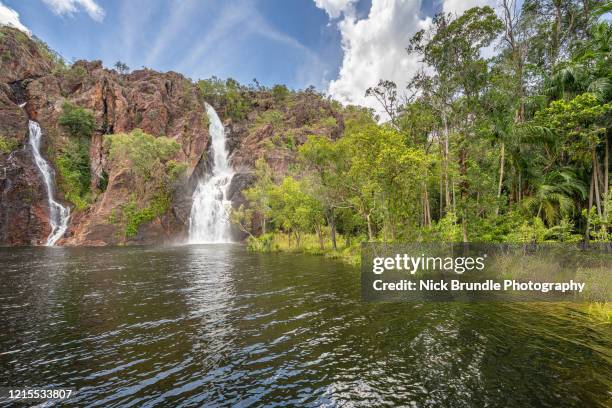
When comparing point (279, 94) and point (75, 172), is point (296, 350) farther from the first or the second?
point (279, 94)

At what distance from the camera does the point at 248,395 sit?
21.9 feet

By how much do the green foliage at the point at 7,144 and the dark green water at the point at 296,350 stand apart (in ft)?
159

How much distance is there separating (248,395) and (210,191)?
187 ft

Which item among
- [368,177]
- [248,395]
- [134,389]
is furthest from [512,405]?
[368,177]

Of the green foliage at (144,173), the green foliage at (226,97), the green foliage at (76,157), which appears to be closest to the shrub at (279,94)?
the green foliage at (226,97)

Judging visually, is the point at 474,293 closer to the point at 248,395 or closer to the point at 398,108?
the point at 248,395

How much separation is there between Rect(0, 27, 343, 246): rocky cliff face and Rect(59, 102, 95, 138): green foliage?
1.13m

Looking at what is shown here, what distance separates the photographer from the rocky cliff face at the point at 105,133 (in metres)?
49.5

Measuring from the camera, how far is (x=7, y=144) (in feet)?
163

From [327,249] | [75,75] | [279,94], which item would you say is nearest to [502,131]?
[327,249]

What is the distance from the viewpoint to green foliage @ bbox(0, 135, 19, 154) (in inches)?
1914

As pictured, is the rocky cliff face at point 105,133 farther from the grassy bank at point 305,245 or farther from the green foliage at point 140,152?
the grassy bank at point 305,245

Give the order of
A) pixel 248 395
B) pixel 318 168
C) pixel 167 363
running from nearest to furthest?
pixel 248 395 → pixel 167 363 → pixel 318 168

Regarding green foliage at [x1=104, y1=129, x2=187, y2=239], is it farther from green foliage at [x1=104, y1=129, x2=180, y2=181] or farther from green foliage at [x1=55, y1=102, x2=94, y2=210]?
green foliage at [x1=55, y1=102, x2=94, y2=210]
